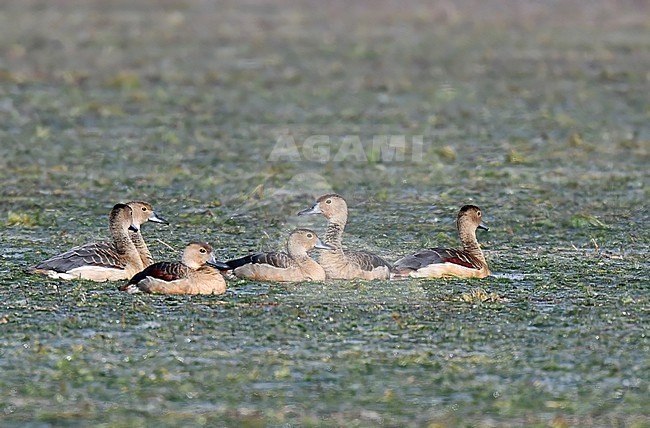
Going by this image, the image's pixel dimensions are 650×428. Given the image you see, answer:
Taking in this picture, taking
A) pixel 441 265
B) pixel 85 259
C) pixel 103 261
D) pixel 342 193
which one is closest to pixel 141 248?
pixel 103 261

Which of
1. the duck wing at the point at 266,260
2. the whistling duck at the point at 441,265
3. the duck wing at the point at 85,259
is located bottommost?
the whistling duck at the point at 441,265

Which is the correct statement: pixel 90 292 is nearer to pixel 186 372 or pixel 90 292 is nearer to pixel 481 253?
pixel 186 372

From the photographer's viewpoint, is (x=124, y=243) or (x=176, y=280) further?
(x=124, y=243)

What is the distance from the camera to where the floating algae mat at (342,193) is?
23.9 feet

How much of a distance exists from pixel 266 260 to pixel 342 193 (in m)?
4.14

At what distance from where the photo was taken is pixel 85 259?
32.3 ft

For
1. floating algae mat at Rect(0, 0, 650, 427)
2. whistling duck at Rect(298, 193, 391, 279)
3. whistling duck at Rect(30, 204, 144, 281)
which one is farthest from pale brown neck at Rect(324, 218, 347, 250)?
whistling duck at Rect(30, 204, 144, 281)

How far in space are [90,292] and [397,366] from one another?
8.71 feet

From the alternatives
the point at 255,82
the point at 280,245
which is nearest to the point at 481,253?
the point at 280,245

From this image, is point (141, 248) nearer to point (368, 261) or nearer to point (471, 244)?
point (368, 261)

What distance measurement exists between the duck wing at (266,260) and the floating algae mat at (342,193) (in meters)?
0.15

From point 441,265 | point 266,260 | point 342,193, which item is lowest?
point 342,193

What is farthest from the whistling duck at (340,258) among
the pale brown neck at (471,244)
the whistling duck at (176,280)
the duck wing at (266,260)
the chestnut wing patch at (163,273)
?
the chestnut wing patch at (163,273)

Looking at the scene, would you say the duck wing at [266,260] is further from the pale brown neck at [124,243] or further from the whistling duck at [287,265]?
the pale brown neck at [124,243]
